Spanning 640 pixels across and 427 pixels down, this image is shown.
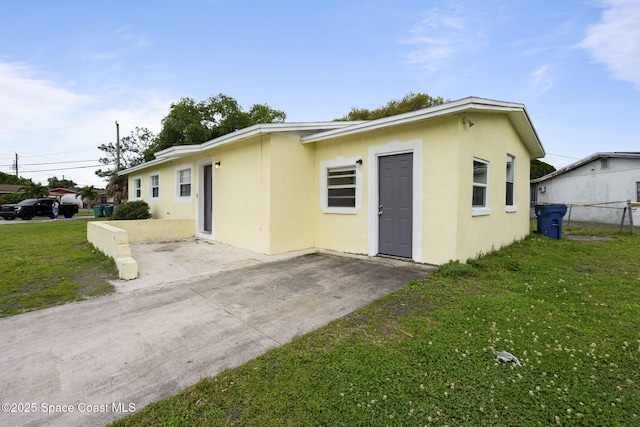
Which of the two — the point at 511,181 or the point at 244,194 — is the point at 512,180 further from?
the point at 244,194

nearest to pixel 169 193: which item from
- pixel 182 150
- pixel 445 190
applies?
pixel 182 150

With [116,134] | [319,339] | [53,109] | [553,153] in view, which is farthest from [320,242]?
[553,153]

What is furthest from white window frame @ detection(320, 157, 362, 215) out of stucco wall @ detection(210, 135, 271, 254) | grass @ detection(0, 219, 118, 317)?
grass @ detection(0, 219, 118, 317)

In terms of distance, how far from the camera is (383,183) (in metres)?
6.53

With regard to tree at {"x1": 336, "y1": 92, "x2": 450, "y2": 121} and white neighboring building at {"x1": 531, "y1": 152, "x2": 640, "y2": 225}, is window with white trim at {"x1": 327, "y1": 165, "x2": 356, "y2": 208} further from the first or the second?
tree at {"x1": 336, "y1": 92, "x2": 450, "y2": 121}

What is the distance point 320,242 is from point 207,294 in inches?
153

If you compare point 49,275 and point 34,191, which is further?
point 34,191

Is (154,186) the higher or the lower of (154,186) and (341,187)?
the higher

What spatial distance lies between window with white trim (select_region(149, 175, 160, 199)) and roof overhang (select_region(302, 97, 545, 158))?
364 inches

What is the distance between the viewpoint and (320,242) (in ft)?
25.6

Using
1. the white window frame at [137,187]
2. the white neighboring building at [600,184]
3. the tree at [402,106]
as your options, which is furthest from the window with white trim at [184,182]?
the white neighboring building at [600,184]

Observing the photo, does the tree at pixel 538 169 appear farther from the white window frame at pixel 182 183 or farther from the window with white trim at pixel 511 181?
the white window frame at pixel 182 183

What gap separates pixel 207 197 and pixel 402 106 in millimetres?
17304

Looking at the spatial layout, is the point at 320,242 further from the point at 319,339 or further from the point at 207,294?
the point at 319,339
